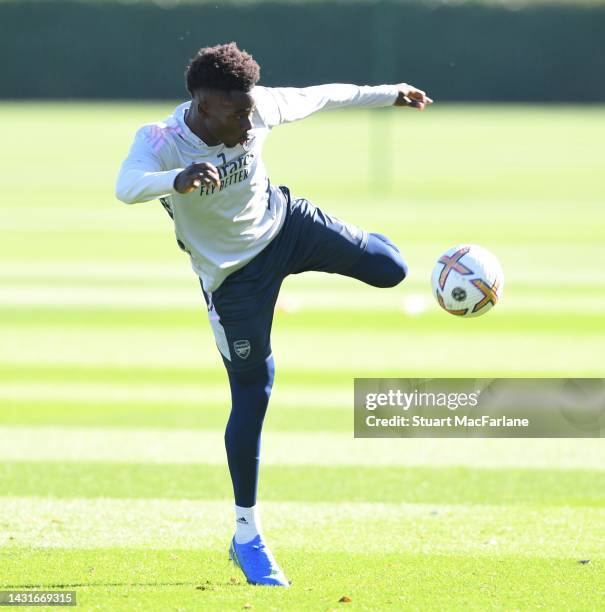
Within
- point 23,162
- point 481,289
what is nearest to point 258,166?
point 481,289

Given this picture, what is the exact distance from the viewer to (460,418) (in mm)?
9062

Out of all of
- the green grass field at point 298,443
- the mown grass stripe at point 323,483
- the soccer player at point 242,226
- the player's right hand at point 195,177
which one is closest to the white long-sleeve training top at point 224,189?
the soccer player at point 242,226

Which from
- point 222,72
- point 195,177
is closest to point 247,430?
point 195,177

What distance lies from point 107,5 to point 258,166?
155ft

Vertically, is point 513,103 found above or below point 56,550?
below

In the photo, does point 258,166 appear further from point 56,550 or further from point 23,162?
point 23,162

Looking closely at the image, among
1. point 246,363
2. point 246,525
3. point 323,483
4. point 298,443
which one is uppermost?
point 246,363

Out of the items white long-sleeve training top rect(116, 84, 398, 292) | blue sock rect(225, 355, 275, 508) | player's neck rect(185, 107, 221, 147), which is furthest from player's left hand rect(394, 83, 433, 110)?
blue sock rect(225, 355, 275, 508)

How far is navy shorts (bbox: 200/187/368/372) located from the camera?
584 cm

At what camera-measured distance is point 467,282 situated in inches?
260

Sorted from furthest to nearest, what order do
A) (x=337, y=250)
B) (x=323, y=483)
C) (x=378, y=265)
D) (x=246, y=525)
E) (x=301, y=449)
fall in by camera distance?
1. (x=301, y=449)
2. (x=323, y=483)
3. (x=378, y=265)
4. (x=337, y=250)
5. (x=246, y=525)

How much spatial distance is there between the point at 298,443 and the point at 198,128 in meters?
3.43

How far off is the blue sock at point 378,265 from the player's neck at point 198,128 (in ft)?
3.49

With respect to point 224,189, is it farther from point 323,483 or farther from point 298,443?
point 298,443
